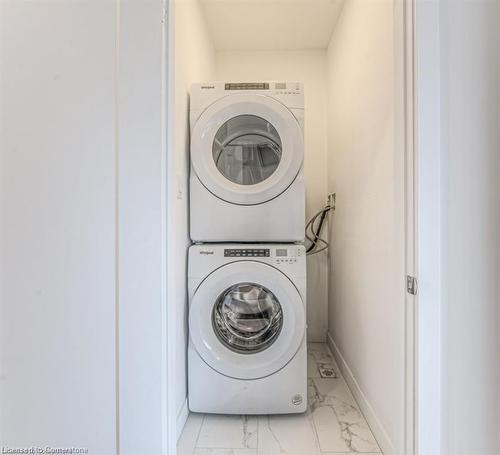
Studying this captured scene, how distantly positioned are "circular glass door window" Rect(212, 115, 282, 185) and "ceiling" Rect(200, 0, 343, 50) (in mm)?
931

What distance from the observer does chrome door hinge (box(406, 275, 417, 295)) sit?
787 mm

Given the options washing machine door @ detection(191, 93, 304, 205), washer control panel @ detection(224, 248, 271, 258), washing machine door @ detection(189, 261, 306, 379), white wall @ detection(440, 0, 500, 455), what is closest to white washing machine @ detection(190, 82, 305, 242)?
washing machine door @ detection(191, 93, 304, 205)

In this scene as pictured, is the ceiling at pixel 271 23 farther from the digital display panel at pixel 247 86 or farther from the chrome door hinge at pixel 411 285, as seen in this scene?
the chrome door hinge at pixel 411 285

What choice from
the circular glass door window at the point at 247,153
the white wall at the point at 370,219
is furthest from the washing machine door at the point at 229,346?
the circular glass door window at the point at 247,153

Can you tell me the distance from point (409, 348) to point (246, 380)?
2.90ft

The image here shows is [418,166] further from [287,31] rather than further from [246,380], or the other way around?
[287,31]

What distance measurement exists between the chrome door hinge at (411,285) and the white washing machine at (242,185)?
2.57ft

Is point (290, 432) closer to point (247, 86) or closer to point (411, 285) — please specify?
point (411, 285)

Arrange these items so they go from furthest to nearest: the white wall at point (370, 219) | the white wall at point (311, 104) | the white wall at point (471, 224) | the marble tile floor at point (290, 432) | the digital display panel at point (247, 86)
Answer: the white wall at point (311, 104) → the digital display panel at point (247, 86) → the marble tile floor at point (290, 432) → the white wall at point (370, 219) → the white wall at point (471, 224)

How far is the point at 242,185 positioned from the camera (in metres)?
1.60

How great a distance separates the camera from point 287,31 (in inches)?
87.5

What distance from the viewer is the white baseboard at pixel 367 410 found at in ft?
4.00

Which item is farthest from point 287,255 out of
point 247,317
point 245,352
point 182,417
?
point 182,417

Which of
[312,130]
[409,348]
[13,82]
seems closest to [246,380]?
[409,348]
